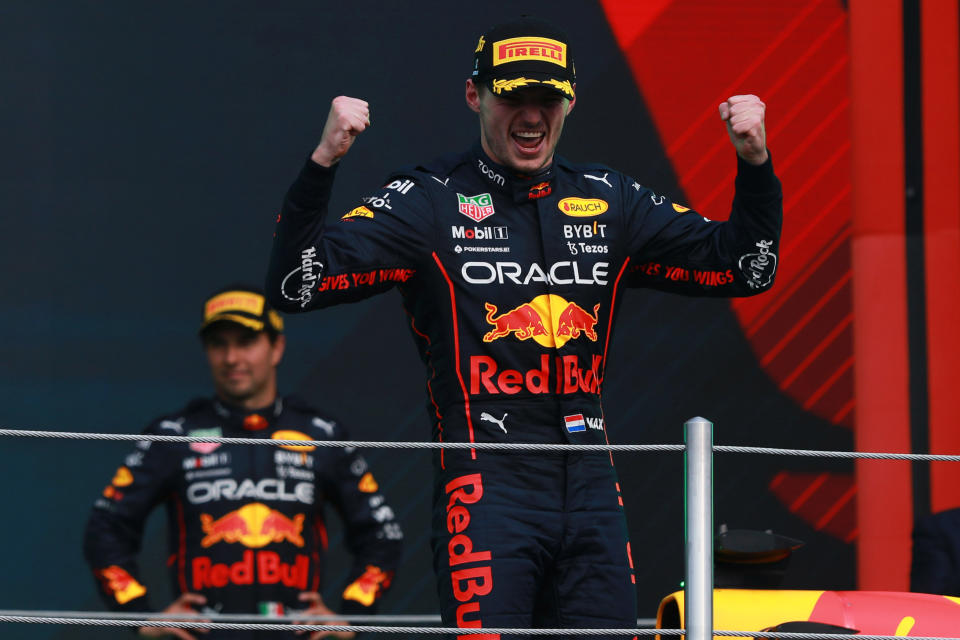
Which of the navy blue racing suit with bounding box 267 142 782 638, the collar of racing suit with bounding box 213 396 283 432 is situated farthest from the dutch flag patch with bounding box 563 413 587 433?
the collar of racing suit with bounding box 213 396 283 432

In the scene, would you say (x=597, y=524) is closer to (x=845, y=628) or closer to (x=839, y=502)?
(x=845, y=628)

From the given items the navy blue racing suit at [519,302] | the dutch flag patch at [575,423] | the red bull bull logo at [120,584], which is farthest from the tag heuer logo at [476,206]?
the red bull bull logo at [120,584]

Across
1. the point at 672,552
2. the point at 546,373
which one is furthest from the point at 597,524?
the point at 672,552

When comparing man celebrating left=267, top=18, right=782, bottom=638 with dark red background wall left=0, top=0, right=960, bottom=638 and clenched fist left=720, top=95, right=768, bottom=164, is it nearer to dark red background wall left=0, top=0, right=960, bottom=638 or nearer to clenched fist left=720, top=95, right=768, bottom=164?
clenched fist left=720, top=95, right=768, bottom=164

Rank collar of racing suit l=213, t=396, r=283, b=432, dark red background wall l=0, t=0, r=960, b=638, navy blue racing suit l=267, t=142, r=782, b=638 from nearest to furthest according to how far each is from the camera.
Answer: navy blue racing suit l=267, t=142, r=782, b=638
collar of racing suit l=213, t=396, r=283, b=432
dark red background wall l=0, t=0, r=960, b=638

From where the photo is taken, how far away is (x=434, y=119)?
4.16 m

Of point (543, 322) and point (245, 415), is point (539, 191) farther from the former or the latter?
point (245, 415)

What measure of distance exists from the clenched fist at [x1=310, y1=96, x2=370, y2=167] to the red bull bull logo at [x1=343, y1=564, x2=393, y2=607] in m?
1.85

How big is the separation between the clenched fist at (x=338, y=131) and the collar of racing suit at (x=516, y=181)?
266 mm

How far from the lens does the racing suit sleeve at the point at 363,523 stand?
3.76m

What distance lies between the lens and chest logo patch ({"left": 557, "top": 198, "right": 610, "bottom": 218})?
2324mm

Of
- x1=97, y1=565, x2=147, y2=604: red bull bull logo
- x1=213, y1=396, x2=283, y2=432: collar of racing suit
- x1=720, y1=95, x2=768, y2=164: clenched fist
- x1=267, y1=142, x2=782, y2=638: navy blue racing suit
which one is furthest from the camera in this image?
x1=213, y1=396, x2=283, y2=432: collar of racing suit

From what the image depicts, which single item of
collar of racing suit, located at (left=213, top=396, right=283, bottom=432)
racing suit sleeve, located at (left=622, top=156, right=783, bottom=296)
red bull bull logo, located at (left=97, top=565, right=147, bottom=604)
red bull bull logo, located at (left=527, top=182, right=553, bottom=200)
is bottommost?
red bull bull logo, located at (left=97, top=565, right=147, bottom=604)

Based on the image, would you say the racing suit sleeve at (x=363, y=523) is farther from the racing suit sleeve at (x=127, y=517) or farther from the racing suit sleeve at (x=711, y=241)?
the racing suit sleeve at (x=711, y=241)
